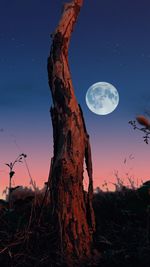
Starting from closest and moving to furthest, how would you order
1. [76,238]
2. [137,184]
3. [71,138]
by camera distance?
[76,238] → [71,138] → [137,184]

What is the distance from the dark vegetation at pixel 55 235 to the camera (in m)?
4.31

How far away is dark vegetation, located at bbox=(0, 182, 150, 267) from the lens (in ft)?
14.1

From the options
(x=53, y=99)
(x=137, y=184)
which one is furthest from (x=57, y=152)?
(x=137, y=184)

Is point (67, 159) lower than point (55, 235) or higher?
higher

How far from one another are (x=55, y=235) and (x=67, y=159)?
91 centimetres

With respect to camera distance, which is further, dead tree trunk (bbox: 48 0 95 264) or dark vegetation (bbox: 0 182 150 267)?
dead tree trunk (bbox: 48 0 95 264)

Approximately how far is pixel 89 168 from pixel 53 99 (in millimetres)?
1043

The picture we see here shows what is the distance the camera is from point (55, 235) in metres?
4.59

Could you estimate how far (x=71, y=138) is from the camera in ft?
15.9

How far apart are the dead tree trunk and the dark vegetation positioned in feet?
0.59

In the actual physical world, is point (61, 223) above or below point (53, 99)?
below

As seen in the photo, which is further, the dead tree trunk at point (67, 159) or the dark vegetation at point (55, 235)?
the dead tree trunk at point (67, 159)

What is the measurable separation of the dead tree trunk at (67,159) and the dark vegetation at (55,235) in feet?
0.59

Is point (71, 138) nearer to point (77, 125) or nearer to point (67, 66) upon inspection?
point (77, 125)
